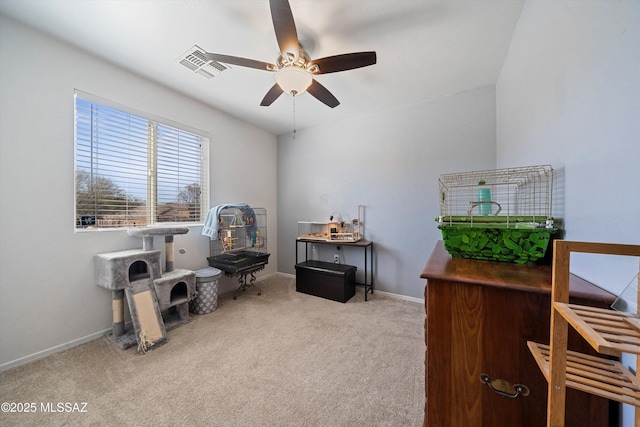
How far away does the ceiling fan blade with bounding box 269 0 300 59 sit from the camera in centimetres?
129

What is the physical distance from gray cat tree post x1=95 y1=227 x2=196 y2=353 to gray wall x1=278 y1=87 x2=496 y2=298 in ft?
7.04

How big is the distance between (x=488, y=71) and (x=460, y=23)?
896 millimetres

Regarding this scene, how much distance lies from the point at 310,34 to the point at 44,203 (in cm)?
263

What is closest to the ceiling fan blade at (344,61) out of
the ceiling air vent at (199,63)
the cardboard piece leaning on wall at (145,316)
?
the ceiling air vent at (199,63)

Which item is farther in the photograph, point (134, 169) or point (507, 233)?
point (134, 169)

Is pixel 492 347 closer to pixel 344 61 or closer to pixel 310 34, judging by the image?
pixel 344 61

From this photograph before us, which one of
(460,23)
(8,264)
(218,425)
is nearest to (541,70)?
(460,23)

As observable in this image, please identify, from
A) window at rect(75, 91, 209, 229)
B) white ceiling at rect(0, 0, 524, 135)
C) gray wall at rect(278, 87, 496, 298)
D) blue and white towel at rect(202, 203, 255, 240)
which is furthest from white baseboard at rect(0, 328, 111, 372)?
gray wall at rect(278, 87, 496, 298)

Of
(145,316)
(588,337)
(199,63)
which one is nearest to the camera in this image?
(588,337)

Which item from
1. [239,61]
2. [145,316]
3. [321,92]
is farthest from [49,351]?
[321,92]

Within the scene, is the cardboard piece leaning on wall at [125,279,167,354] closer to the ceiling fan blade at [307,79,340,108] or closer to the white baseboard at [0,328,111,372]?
the white baseboard at [0,328,111,372]

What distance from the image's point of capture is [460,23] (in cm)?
169

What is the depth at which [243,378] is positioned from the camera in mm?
1604

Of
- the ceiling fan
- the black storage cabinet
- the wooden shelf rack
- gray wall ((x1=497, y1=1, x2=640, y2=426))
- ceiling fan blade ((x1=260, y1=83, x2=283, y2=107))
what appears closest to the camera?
the wooden shelf rack
